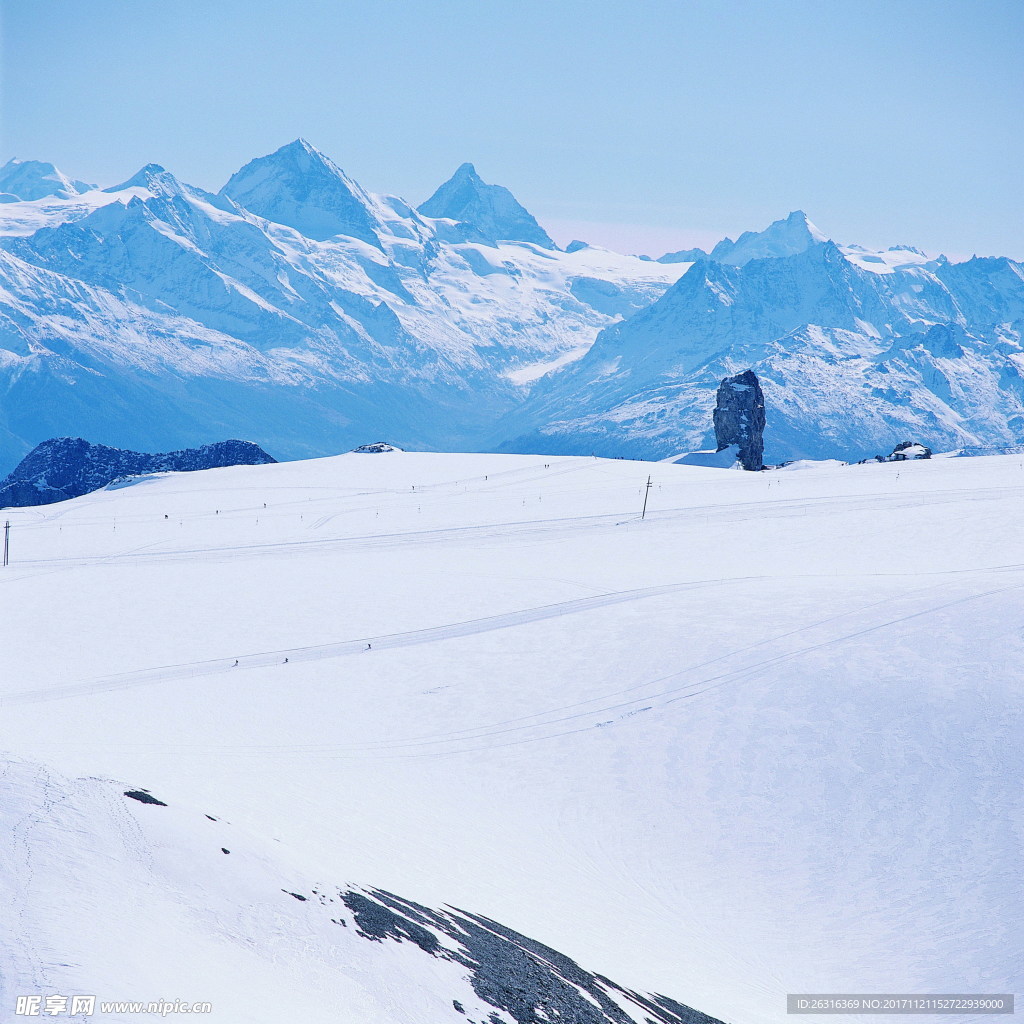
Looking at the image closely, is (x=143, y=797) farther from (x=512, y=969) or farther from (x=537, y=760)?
(x=537, y=760)

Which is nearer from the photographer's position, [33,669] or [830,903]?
[830,903]

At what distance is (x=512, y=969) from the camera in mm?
27219

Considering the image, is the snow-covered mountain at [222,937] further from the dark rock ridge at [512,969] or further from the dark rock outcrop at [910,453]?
the dark rock outcrop at [910,453]

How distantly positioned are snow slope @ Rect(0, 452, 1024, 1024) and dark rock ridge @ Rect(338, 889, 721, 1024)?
128cm

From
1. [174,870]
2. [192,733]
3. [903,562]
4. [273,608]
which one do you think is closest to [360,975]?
[174,870]

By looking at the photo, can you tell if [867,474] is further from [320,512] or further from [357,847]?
[357,847]

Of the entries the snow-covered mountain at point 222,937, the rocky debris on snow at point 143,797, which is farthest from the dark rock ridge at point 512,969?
the rocky debris on snow at point 143,797

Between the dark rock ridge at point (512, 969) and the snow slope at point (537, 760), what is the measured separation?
1277mm

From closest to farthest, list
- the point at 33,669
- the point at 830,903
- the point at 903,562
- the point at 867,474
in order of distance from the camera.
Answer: the point at 830,903, the point at 33,669, the point at 903,562, the point at 867,474

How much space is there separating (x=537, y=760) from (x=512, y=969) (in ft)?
A: 69.9

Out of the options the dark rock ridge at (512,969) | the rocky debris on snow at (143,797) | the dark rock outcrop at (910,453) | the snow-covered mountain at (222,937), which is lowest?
the dark rock ridge at (512,969)

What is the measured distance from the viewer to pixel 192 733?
47781 mm

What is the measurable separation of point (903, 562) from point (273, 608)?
157ft

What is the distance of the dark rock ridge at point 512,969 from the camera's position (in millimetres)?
25562
